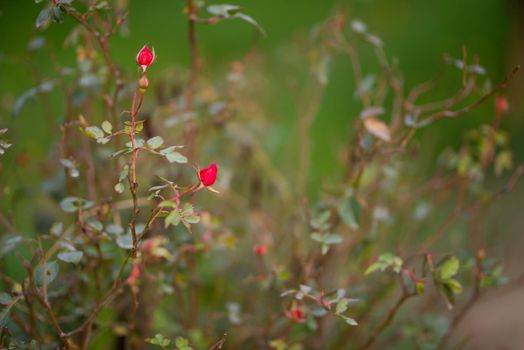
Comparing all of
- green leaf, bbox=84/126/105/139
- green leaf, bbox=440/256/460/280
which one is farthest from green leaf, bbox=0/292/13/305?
green leaf, bbox=440/256/460/280

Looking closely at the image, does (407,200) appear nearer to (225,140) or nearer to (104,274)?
(225,140)

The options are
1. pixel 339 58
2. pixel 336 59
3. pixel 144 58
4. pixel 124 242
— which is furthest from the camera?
pixel 339 58

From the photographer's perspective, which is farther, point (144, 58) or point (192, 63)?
point (192, 63)

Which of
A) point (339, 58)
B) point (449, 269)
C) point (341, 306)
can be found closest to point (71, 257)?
point (341, 306)

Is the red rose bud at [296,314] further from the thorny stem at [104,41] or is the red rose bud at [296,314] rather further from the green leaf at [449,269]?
the thorny stem at [104,41]

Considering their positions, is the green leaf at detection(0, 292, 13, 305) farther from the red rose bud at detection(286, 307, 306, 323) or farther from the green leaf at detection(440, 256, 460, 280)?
the green leaf at detection(440, 256, 460, 280)

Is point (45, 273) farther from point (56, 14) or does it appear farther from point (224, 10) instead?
point (224, 10)

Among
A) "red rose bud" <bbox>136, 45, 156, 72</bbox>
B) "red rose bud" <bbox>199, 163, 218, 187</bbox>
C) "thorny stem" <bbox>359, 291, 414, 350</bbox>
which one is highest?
"red rose bud" <bbox>136, 45, 156, 72</bbox>

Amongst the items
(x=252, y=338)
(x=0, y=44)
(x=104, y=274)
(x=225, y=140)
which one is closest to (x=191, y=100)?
(x=225, y=140)
